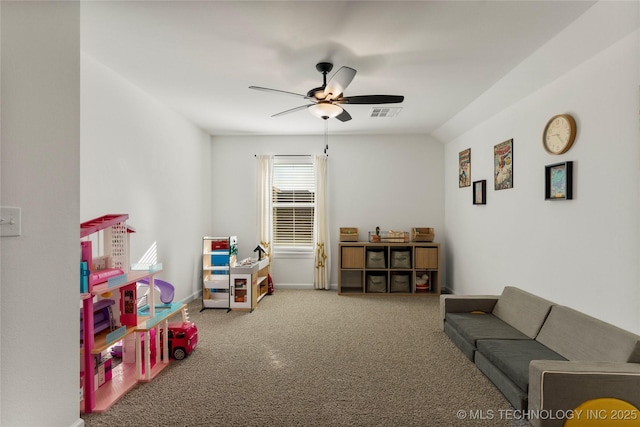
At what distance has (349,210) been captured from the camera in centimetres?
641

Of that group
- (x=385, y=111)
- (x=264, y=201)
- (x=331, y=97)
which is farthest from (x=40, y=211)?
(x=264, y=201)

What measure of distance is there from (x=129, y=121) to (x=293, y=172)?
309cm

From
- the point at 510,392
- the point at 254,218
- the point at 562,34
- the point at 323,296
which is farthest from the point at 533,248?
the point at 254,218

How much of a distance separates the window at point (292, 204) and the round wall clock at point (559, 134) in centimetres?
386

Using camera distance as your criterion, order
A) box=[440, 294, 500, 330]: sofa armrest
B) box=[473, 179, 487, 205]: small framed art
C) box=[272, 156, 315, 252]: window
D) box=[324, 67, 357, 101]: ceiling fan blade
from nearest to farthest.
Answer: box=[324, 67, 357, 101]: ceiling fan blade < box=[440, 294, 500, 330]: sofa armrest < box=[473, 179, 487, 205]: small framed art < box=[272, 156, 315, 252]: window

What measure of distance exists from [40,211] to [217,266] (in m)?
3.75

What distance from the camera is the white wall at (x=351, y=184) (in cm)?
637

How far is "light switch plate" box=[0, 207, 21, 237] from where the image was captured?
5.14 feet

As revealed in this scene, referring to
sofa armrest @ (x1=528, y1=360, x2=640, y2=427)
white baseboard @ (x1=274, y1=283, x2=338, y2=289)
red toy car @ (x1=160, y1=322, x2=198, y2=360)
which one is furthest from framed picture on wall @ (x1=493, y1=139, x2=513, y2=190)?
red toy car @ (x1=160, y1=322, x2=198, y2=360)

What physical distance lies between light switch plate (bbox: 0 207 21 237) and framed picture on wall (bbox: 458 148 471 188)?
5.11 meters

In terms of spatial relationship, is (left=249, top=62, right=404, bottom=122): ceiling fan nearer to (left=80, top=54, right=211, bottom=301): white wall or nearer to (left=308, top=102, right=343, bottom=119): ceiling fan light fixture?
(left=308, top=102, right=343, bottom=119): ceiling fan light fixture

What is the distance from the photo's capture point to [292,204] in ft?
21.1

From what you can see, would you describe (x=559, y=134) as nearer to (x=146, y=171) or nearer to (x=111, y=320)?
(x=111, y=320)

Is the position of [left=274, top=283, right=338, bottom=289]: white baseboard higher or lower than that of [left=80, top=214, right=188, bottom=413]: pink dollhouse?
lower
